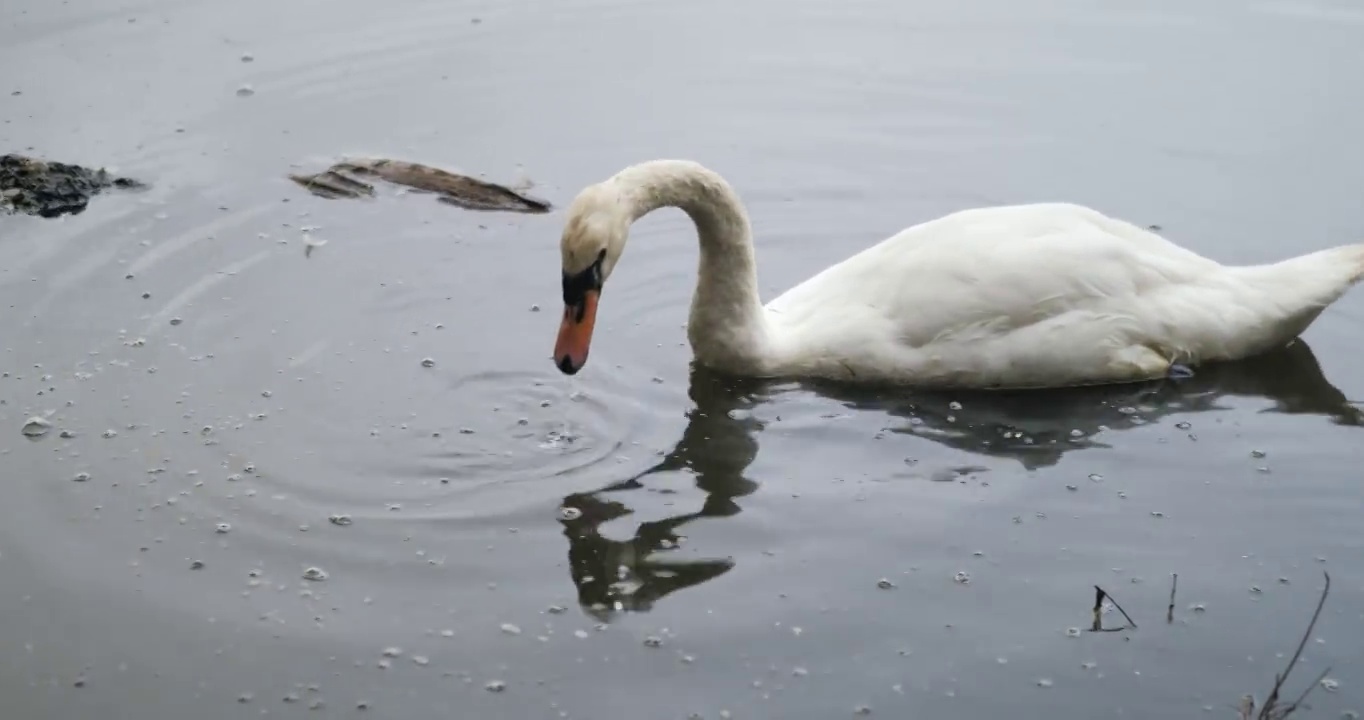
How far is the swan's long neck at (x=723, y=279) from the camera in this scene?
7496 millimetres

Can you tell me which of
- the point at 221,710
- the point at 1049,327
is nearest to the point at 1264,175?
the point at 1049,327

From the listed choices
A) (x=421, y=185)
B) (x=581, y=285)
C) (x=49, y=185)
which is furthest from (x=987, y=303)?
(x=49, y=185)

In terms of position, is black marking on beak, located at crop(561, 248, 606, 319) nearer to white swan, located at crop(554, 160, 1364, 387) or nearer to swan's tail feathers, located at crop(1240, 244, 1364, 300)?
white swan, located at crop(554, 160, 1364, 387)

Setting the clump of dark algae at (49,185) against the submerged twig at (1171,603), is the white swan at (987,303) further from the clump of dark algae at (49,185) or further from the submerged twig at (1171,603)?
the clump of dark algae at (49,185)

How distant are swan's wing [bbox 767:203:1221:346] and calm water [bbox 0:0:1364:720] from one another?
0.36 m

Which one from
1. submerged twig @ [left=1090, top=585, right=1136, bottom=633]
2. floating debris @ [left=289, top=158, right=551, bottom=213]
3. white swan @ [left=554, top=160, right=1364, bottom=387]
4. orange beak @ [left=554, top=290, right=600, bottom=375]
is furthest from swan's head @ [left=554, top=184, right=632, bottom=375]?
floating debris @ [left=289, top=158, right=551, bottom=213]

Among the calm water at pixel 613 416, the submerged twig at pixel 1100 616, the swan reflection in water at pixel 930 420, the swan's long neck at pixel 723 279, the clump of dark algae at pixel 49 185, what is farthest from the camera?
the clump of dark algae at pixel 49 185

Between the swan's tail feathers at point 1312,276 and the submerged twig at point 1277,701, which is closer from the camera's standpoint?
the submerged twig at point 1277,701

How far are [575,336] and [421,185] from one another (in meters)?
3.04

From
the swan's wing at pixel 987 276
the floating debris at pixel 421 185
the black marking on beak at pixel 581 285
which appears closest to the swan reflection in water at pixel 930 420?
the swan's wing at pixel 987 276

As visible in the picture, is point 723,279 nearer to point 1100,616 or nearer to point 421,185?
point 1100,616

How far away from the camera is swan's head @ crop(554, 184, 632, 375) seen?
6707 millimetres

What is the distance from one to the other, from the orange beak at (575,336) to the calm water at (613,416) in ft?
1.25

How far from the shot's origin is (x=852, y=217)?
30.8 feet
